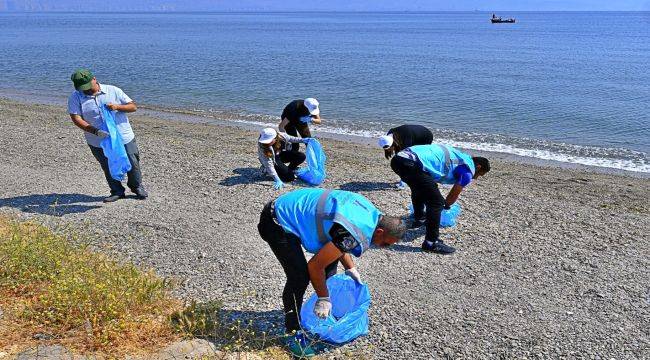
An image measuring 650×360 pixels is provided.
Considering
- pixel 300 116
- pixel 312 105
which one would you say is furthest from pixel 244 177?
pixel 312 105

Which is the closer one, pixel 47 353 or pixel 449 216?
pixel 47 353

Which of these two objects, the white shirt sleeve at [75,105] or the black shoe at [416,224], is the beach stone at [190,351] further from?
the white shirt sleeve at [75,105]

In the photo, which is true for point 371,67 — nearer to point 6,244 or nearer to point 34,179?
point 34,179

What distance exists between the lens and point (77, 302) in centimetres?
470

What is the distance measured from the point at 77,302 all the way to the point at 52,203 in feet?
14.7

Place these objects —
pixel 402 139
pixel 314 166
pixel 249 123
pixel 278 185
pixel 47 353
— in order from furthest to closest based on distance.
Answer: pixel 249 123
pixel 314 166
pixel 278 185
pixel 402 139
pixel 47 353

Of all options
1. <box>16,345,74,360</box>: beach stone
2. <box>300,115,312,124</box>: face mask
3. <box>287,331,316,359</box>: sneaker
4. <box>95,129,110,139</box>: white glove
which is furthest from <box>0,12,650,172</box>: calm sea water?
<box>16,345,74,360</box>: beach stone

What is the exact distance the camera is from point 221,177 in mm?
10414

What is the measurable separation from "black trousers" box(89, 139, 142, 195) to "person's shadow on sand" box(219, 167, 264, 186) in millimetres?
1767

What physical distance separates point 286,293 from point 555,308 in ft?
9.68

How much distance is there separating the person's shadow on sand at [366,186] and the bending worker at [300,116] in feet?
3.77

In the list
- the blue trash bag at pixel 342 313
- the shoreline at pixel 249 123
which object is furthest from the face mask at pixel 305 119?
the shoreline at pixel 249 123

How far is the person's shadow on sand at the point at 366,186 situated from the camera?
10.1m

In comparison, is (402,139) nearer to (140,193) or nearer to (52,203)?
(140,193)
